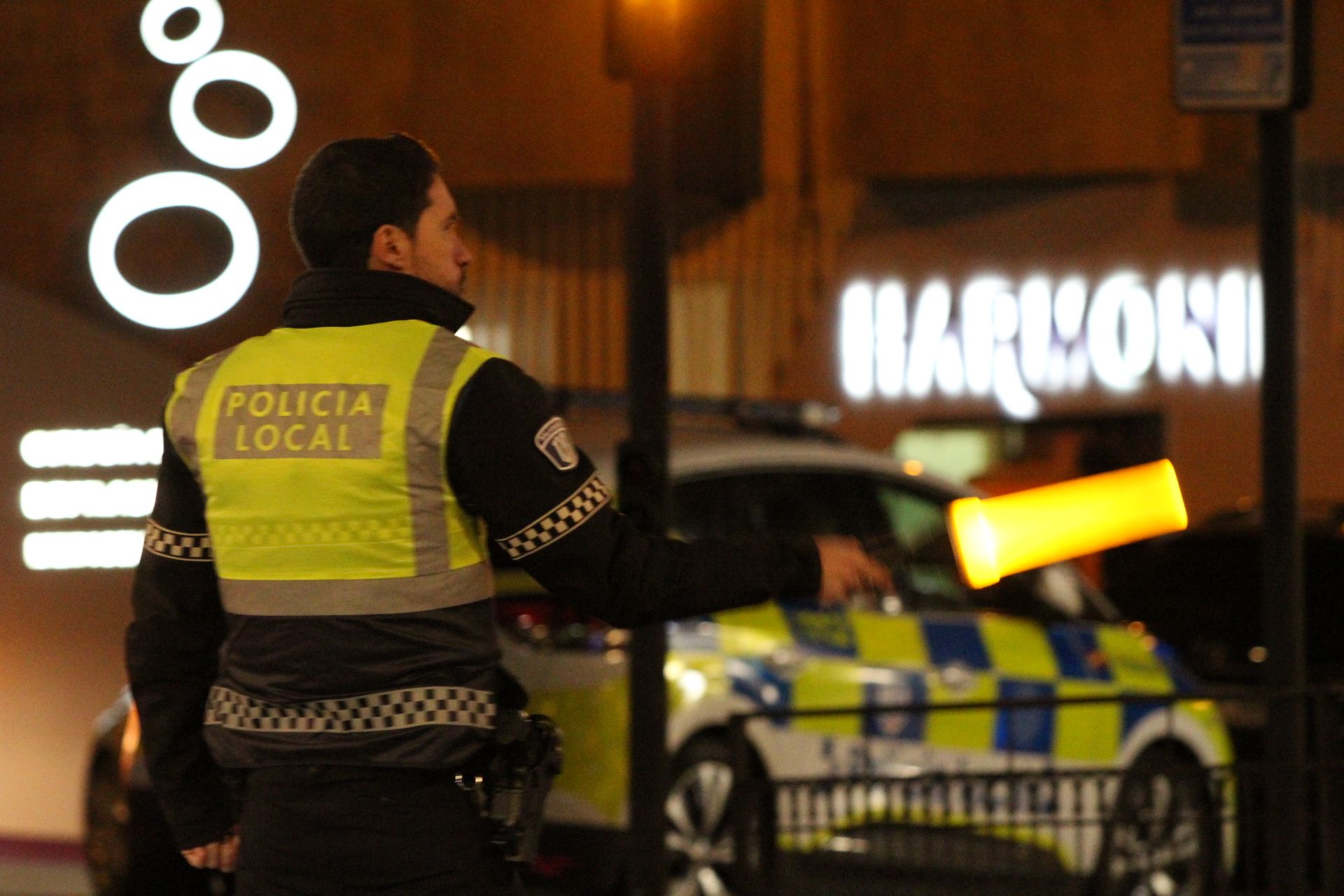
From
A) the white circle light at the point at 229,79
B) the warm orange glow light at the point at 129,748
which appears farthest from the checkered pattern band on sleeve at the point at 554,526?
the warm orange glow light at the point at 129,748

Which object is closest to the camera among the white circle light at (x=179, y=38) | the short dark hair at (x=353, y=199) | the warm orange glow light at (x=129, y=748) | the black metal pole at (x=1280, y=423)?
the short dark hair at (x=353, y=199)

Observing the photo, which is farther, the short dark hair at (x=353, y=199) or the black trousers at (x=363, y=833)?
the short dark hair at (x=353, y=199)

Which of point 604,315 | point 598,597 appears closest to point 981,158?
point 604,315

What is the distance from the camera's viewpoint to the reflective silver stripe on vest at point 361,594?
2486 mm

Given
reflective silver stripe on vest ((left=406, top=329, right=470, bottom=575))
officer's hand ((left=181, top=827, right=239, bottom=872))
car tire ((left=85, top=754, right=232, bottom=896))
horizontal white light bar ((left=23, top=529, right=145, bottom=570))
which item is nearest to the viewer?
reflective silver stripe on vest ((left=406, top=329, right=470, bottom=575))

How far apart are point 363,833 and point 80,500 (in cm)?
335

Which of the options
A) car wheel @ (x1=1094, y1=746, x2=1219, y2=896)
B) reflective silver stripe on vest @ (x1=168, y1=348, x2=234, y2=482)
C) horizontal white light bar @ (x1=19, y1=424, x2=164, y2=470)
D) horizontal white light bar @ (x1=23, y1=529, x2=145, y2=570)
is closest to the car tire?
horizontal white light bar @ (x1=23, y1=529, x2=145, y2=570)

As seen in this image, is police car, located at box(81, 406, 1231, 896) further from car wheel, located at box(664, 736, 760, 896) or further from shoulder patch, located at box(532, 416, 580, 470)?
shoulder patch, located at box(532, 416, 580, 470)

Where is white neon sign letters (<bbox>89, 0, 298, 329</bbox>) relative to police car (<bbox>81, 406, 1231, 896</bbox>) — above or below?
above

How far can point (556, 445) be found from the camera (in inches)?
99.2

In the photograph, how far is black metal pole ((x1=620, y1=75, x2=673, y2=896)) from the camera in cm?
498

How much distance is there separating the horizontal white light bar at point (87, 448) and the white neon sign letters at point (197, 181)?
35 cm

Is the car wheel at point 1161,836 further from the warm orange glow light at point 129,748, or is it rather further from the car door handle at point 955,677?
the warm orange glow light at point 129,748

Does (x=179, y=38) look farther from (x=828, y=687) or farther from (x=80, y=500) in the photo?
(x=828, y=687)
